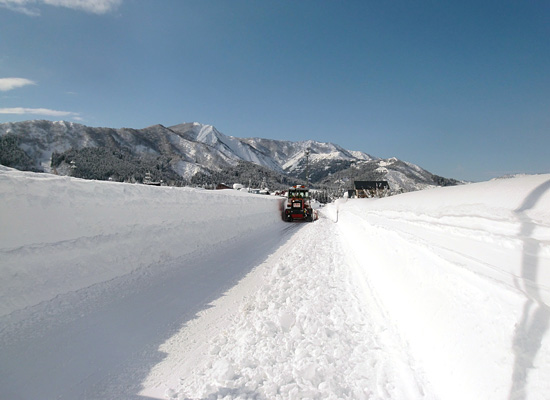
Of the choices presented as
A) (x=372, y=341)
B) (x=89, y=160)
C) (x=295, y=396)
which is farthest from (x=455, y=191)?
(x=89, y=160)

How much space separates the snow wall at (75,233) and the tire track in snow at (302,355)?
2.67 metres

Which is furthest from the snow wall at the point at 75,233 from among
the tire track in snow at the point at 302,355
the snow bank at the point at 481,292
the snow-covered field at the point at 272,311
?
the snow bank at the point at 481,292

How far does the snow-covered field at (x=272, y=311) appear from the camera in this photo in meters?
2.29

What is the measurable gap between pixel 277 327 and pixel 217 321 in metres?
0.97

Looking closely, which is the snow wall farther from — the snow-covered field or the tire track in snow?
the tire track in snow

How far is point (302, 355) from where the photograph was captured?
3178 millimetres

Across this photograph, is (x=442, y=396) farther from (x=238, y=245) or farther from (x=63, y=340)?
(x=238, y=245)

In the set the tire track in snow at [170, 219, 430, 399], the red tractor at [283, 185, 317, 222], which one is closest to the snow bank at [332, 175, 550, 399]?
the tire track in snow at [170, 219, 430, 399]

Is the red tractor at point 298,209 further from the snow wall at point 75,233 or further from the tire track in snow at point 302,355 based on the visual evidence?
the tire track in snow at point 302,355

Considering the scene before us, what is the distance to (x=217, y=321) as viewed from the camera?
13.5 feet

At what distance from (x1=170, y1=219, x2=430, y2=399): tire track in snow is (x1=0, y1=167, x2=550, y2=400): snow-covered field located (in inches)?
0.8

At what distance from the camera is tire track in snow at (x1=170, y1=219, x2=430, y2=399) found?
8.59 feet

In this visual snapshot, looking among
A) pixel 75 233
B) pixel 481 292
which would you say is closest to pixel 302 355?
pixel 481 292

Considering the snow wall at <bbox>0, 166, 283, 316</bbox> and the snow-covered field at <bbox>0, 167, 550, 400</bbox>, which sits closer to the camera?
the snow-covered field at <bbox>0, 167, 550, 400</bbox>
